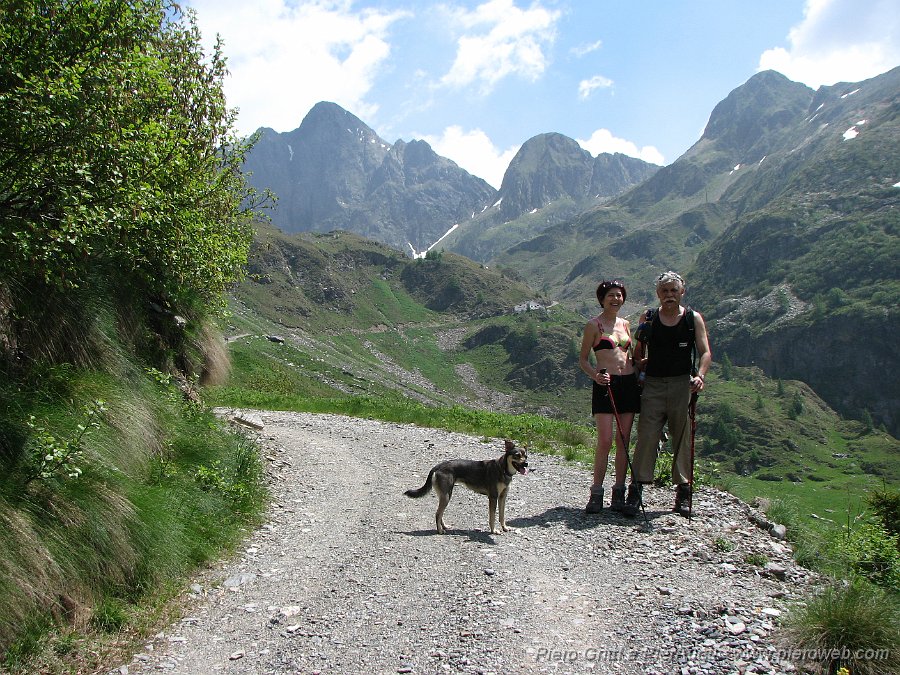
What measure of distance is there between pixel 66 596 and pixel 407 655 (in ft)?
11.7

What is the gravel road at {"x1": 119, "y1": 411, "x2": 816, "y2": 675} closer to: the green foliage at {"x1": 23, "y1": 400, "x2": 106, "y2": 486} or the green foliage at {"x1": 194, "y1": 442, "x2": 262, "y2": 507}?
the green foliage at {"x1": 194, "y1": 442, "x2": 262, "y2": 507}

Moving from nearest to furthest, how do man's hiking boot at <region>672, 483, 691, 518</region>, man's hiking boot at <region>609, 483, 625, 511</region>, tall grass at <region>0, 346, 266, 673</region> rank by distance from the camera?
tall grass at <region>0, 346, 266, 673</region> → man's hiking boot at <region>672, 483, 691, 518</region> → man's hiking boot at <region>609, 483, 625, 511</region>

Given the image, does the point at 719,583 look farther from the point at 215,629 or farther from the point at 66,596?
the point at 66,596

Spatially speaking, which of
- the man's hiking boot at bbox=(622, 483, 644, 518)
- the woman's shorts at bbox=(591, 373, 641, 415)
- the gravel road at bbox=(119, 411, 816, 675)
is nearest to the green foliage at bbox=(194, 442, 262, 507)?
the gravel road at bbox=(119, 411, 816, 675)

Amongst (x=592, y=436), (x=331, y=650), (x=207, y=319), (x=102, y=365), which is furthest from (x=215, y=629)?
(x=592, y=436)

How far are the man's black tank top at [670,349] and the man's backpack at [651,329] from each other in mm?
31

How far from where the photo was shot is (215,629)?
6332 millimetres

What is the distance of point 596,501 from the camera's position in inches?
388

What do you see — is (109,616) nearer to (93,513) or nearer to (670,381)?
(93,513)

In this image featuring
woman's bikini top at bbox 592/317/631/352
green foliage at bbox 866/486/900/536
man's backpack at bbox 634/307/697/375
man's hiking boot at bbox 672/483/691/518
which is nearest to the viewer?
man's backpack at bbox 634/307/697/375

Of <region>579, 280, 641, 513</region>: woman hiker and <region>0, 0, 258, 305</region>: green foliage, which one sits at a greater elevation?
<region>0, 0, 258, 305</region>: green foliage

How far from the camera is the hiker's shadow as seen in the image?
9.41 metres

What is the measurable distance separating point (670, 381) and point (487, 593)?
4.78 m

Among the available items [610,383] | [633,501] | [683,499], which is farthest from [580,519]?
[610,383]
